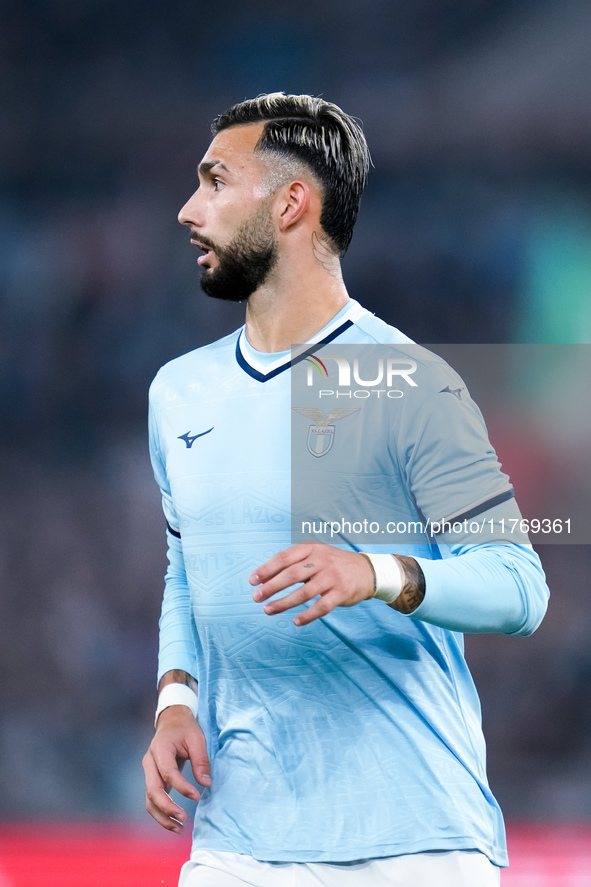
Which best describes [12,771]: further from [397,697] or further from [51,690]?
[397,697]

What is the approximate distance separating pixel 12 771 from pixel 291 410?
3.23 metres

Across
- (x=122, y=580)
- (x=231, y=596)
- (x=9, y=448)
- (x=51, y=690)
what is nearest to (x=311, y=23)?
(x=9, y=448)

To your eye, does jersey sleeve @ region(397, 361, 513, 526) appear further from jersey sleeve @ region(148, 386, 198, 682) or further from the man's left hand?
jersey sleeve @ region(148, 386, 198, 682)

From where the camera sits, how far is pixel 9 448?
4500 mm

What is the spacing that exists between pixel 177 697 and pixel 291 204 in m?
0.91

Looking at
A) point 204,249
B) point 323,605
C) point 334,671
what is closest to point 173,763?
point 334,671

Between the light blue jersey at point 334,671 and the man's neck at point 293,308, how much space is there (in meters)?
0.08

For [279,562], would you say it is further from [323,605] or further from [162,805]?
[162,805]

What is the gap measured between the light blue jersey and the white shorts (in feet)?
0.06

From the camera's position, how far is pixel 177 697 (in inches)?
63.7

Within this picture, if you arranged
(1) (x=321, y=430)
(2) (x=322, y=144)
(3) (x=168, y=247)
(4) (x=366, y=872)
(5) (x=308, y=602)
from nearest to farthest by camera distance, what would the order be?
(4) (x=366, y=872)
(5) (x=308, y=602)
(1) (x=321, y=430)
(2) (x=322, y=144)
(3) (x=168, y=247)

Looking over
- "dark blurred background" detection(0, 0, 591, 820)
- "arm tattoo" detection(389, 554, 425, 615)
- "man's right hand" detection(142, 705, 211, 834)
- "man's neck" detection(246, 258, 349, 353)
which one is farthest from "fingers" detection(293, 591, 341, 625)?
"dark blurred background" detection(0, 0, 591, 820)

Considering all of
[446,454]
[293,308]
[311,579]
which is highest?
[293,308]

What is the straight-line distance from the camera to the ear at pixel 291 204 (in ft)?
5.82
